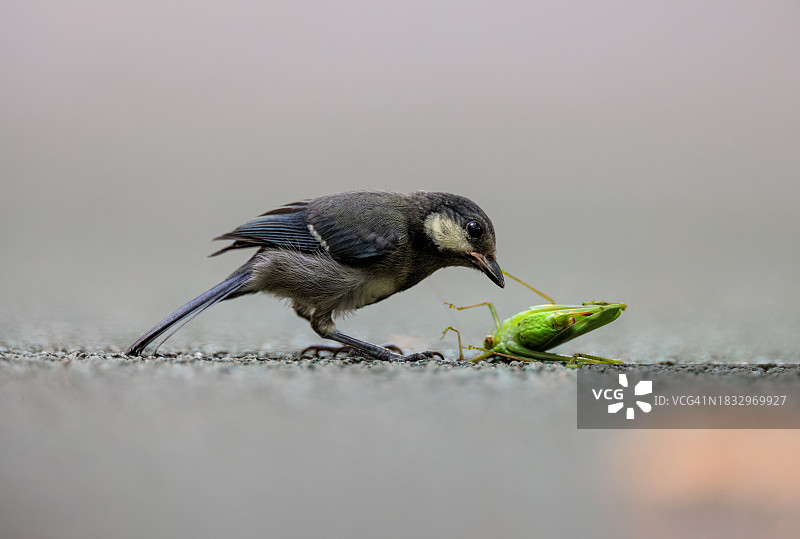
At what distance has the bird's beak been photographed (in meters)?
3.63

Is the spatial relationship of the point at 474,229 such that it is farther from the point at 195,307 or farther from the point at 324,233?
the point at 195,307

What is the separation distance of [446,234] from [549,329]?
0.67 meters

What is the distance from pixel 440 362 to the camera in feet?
11.2

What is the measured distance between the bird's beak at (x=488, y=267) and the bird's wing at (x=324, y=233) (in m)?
0.39

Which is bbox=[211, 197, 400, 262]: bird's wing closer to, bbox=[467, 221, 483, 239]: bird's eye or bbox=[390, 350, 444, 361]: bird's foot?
bbox=[467, 221, 483, 239]: bird's eye

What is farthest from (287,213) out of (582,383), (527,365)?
(582,383)

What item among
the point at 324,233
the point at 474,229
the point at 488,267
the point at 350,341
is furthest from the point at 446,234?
the point at 350,341

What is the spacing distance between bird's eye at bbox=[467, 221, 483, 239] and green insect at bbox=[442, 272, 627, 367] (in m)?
0.43

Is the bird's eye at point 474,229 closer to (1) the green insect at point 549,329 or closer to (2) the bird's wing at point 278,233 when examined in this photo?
(1) the green insect at point 549,329

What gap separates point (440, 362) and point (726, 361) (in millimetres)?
1346

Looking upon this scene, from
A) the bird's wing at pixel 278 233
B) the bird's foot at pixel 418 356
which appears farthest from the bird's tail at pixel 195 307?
the bird's foot at pixel 418 356

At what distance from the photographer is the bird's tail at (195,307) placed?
3238 millimetres

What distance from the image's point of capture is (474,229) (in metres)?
3.62

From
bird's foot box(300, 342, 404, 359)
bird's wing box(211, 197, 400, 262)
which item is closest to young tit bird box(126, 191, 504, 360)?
bird's wing box(211, 197, 400, 262)
